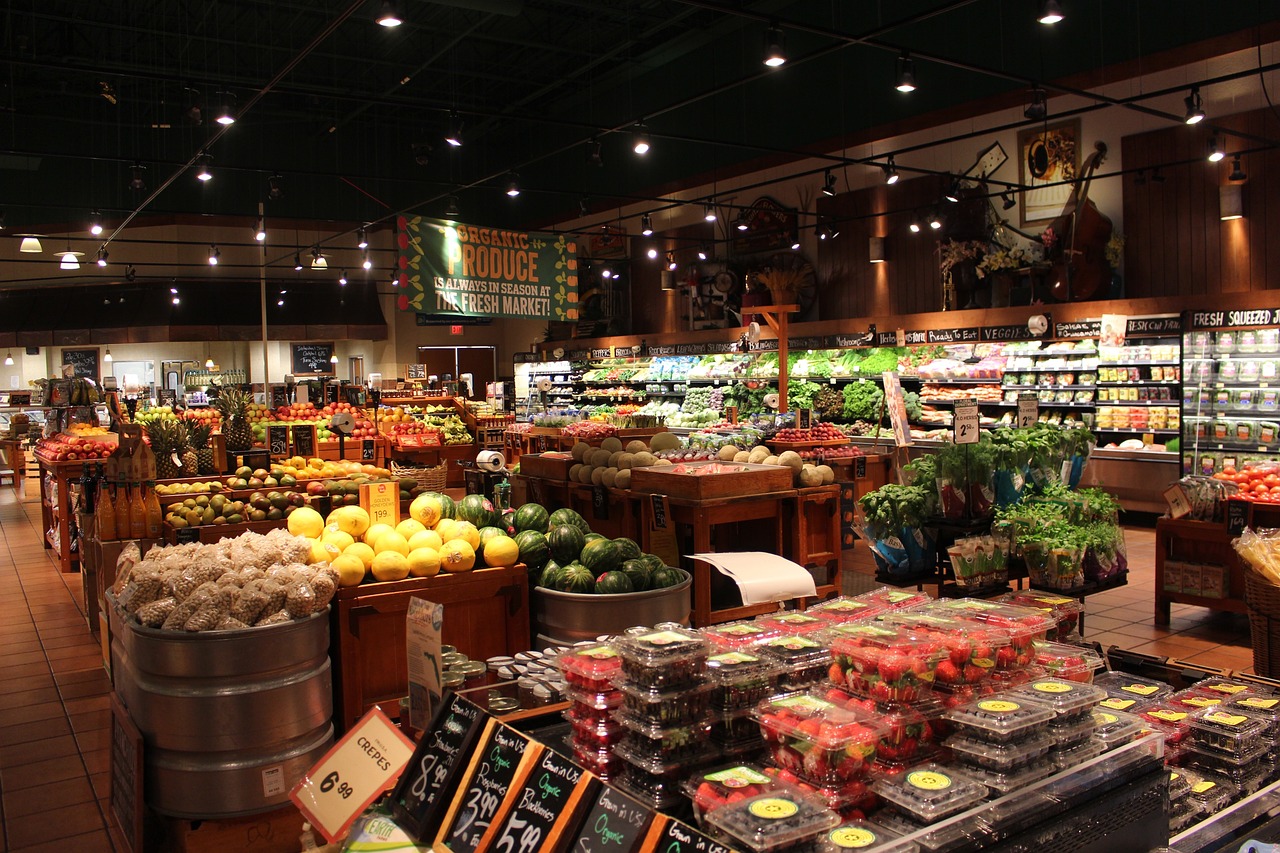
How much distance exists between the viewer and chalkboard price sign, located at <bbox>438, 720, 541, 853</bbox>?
6.21 ft

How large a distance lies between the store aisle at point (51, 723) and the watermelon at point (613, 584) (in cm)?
205

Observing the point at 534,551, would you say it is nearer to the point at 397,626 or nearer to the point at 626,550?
the point at 626,550

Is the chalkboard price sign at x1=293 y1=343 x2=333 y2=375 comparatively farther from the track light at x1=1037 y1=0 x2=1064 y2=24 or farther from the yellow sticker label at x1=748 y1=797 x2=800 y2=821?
the yellow sticker label at x1=748 y1=797 x2=800 y2=821

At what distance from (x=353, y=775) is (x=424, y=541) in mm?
1770

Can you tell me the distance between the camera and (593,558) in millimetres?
4148

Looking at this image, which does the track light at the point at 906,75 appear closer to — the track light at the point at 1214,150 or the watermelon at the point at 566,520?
the track light at the point at 1214,150

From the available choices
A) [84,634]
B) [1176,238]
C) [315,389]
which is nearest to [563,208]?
[315,389]

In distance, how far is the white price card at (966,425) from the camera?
438 centimetres

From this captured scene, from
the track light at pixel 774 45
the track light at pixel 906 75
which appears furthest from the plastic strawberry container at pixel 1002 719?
the track light at pixel 906 75

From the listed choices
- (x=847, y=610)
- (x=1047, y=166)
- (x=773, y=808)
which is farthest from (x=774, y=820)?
(x=1047, y=166)

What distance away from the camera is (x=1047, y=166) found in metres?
11.9

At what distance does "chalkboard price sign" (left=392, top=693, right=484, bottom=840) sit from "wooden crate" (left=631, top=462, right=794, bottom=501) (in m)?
3.54

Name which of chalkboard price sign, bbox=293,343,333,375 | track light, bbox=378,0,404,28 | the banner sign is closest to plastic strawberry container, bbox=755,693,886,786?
track light, bbox=378,0,404,28

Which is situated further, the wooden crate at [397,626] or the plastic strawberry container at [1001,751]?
the wooden crate at [397,626]
